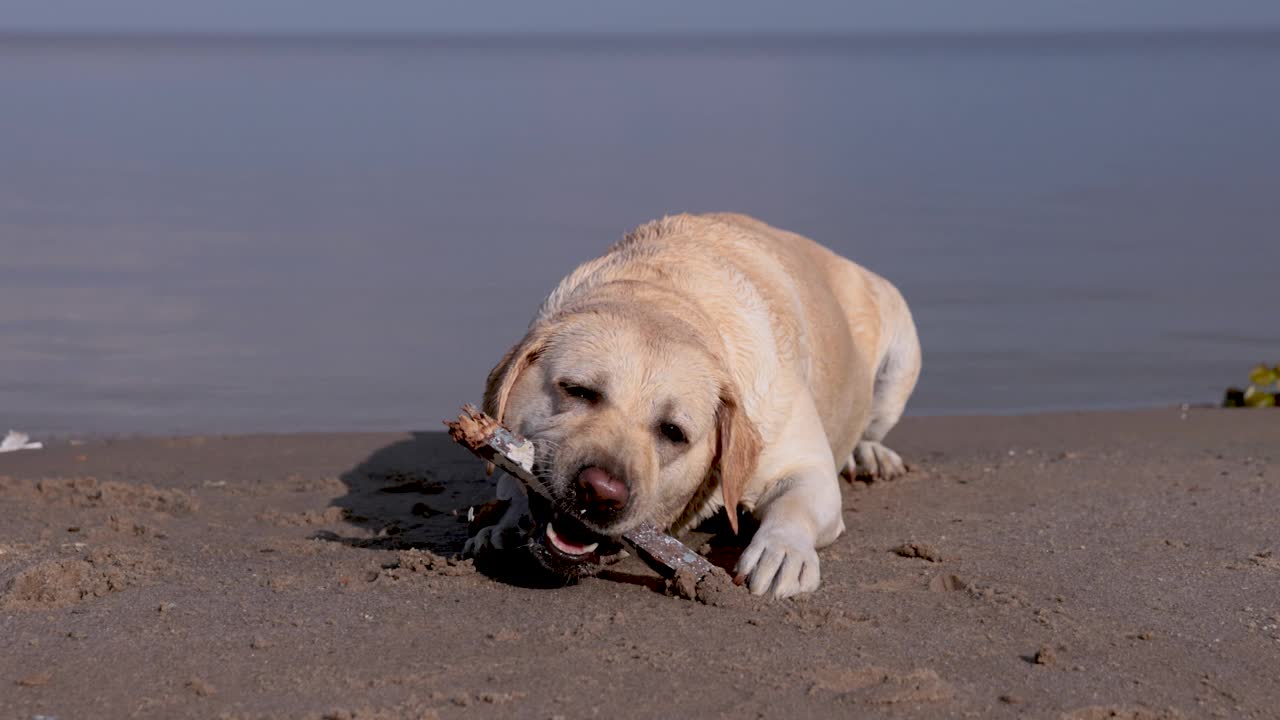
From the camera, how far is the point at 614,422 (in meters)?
4.41

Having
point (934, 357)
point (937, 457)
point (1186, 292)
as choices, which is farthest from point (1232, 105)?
point (937, 457)

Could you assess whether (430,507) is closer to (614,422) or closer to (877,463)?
(614,422)

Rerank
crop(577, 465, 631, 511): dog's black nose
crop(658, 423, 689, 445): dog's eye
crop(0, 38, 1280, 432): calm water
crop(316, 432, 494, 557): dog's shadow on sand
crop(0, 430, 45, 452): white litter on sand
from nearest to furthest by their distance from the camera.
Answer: crop(577, 465, 631, 511): dog's black nose < crop(658, 423, 689, 445): dog's eye < crop(316, 432, 494, 557): dog's shadow on sand < crop(0, 430, 45, 452): white litter on sand < crop(0, 38, 1280, 432): calm water

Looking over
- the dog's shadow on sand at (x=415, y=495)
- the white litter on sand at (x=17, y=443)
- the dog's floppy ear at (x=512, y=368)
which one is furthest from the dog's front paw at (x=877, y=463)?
the white litter on sand at (x=17, y=443)

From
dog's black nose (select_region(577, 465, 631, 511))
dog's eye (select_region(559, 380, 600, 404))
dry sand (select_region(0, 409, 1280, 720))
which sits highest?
dog's eye (select_region(559, 380, 600, 404))

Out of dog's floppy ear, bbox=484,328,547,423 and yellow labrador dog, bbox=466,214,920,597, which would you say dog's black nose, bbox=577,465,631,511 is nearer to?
yellow labrador dog, bbox=466,214,920,597

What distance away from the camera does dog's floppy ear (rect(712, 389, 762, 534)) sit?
4.73m

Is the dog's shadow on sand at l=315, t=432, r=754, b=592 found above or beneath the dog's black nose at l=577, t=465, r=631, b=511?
beneath

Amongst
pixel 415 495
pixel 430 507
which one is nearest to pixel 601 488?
pixel 430 507

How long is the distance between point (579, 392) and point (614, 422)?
0.17 m

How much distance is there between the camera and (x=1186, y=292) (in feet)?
38.7

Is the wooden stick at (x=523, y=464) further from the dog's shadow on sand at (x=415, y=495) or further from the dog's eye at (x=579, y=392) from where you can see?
the dog's shadow on sand at (x=415, y=495)

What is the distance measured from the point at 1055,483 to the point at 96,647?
13.3 feet

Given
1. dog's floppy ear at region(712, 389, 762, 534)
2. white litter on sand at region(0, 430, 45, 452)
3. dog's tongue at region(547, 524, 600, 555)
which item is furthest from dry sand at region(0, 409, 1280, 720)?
white litter on sand at region(0, 430, 45, 452)
